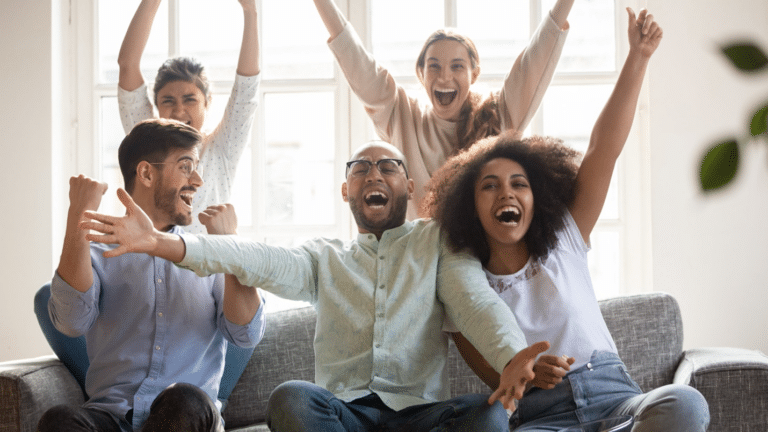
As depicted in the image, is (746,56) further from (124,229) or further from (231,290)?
(231,290)

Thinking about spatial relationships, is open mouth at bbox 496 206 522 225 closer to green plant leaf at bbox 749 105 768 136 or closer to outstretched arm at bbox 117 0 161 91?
outstretched arm at bbox 117 0 161 91

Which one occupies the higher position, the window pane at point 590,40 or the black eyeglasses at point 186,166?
the window pane at point 590,40

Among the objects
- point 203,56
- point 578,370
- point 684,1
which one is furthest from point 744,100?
point 203,56

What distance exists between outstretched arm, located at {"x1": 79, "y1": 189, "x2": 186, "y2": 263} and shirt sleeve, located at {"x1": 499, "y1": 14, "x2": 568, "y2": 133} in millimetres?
1182

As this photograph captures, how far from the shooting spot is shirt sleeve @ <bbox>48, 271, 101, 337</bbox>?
1727 millimetres

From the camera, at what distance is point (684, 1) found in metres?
2.92

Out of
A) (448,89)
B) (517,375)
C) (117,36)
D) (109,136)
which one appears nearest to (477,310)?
(517,375)

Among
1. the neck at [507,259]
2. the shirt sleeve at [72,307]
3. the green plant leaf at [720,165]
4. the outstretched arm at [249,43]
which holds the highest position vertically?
the outstretched arm at [249,43]

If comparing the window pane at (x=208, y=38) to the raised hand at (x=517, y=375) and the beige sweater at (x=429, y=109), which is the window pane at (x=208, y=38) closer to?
the beige sweater at (x=429, y=109)

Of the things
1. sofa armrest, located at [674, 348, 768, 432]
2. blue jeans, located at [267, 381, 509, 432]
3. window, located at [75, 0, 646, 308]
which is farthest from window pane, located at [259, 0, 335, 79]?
sofa armrest, located at [674, 348, 768, 432]

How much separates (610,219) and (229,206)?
6.05ft

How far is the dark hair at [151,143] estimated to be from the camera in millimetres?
1918

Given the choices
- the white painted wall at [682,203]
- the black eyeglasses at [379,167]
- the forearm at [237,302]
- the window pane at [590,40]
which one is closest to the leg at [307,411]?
the forearm at [237,302]

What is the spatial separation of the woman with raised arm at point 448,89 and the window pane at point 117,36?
108 cm
